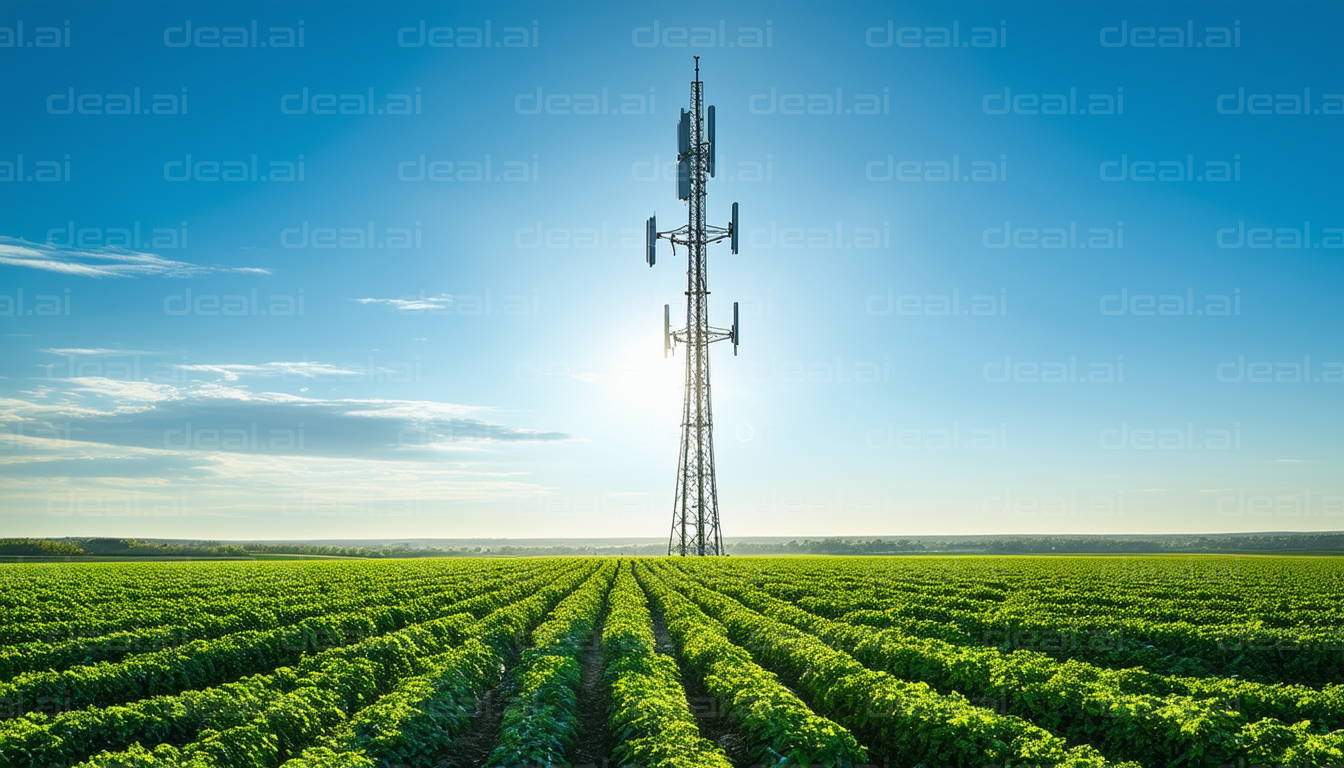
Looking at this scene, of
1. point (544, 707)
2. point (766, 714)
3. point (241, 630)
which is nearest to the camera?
point (766, 714)

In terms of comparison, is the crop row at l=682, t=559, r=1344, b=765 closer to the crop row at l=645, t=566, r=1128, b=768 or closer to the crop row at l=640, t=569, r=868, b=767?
the crop row at l=645, t=566, r=1128, b=768

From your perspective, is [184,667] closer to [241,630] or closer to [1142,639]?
[241,630]

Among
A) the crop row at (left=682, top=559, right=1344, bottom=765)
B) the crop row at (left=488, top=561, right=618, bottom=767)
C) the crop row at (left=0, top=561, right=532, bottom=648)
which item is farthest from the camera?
the crop row at (left=0, top=561, right=532, bottom=648)

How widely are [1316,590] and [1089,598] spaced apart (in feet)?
56.7

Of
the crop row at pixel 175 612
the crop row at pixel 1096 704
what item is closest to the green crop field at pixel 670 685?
the crop row at pixel 1096 704

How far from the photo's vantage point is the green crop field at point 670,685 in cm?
1131

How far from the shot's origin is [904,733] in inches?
491

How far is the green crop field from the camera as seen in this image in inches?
445

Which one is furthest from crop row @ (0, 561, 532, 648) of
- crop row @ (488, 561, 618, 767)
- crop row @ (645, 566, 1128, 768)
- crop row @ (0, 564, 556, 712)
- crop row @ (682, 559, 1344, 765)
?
crop row @ (682, 559, 1344, 765)

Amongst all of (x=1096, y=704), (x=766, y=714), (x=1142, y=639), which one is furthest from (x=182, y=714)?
(x=1142, y=639)

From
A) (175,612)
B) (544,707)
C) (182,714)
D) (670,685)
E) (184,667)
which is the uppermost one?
(182,714)

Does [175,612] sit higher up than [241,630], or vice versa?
[175,612]

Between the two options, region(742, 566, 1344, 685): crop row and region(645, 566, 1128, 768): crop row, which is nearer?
region(645, 566, 1128, 768): crop row

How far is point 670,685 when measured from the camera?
1534 centimetres
